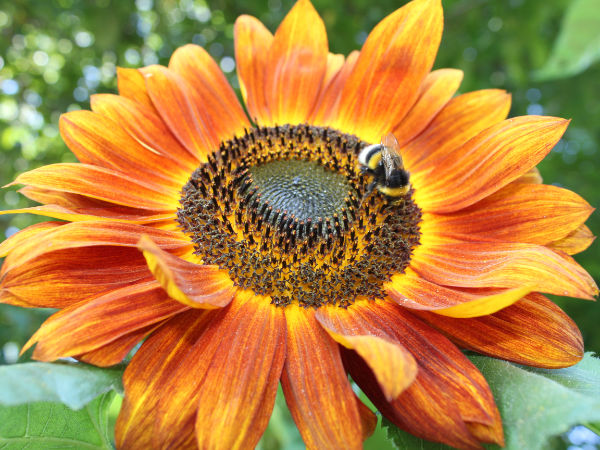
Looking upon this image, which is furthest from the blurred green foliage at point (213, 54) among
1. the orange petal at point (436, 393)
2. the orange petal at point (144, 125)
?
the orange petal at point (436, 393)

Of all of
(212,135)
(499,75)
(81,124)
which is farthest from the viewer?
(499,75)

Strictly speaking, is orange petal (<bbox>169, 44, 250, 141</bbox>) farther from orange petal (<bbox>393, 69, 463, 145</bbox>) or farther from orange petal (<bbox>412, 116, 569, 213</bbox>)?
orange petal (<bbox>412, 116, 569, 213</bbox>)

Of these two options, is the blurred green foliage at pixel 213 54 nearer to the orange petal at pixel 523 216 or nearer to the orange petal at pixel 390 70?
the orange petal at pixel 390 70

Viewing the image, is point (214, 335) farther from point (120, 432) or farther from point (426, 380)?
point (426, 380)

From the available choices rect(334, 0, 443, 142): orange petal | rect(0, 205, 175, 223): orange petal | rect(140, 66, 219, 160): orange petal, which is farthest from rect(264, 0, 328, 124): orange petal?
rect(0, 205, 175, 223): orange petal

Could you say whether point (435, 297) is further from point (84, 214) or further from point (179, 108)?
point (179, 108)

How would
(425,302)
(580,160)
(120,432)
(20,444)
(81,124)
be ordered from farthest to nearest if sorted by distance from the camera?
(580,160) → (81,124) → (425,302) → (20,444) → (120,432)

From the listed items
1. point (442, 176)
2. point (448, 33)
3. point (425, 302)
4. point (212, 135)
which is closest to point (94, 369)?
point (425, 302)
